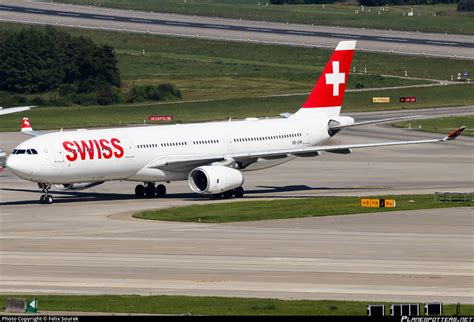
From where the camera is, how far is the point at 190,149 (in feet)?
270

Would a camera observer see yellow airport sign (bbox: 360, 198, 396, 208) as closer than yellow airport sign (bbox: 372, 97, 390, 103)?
Yes

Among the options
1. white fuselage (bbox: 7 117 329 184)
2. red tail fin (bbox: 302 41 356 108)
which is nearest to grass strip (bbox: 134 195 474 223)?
white fuselage (bbox: 7 117 329 184)

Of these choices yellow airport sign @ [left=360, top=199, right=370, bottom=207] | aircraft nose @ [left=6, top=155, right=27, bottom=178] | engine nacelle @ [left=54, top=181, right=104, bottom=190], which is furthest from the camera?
engine nacelle @ [left=54, top=181, right=104, bottom=190]

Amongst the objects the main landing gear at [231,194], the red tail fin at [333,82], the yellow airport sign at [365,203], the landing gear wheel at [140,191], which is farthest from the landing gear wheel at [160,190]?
the yellow airport sign at [365,203]

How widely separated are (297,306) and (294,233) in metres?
21.2

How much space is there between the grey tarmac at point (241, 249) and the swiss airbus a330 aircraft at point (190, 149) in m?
1.77

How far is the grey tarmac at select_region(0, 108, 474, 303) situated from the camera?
4859 cm

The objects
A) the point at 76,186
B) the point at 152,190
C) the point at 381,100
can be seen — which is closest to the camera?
the point at 152,190

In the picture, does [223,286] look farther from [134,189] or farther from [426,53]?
[426,53]

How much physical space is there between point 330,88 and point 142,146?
52.9 ft

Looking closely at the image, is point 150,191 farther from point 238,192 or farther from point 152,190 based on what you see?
point 238,192

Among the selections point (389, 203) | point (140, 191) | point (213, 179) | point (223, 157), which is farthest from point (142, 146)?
point (389, 203)

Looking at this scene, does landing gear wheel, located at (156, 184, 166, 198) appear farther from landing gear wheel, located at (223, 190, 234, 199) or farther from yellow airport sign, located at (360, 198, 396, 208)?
yellow airport sign, located at (360, 198, 396, 208)

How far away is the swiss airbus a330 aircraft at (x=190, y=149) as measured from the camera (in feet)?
252
